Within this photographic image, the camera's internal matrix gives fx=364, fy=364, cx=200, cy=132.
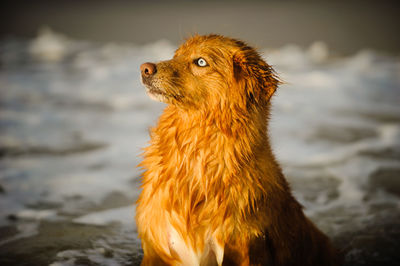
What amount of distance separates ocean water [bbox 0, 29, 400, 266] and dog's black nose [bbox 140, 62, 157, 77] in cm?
71

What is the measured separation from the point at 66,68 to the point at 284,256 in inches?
394

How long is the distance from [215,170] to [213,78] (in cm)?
61

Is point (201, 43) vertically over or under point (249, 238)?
over

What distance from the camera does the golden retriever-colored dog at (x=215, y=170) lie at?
2311 millimetres

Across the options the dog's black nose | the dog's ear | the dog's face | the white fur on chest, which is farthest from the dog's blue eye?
the white fur on chest

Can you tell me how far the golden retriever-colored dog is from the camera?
231cm

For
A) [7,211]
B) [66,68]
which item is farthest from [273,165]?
[66,68]

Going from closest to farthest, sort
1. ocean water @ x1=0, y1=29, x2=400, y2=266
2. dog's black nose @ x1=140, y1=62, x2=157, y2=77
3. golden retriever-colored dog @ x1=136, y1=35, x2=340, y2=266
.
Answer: golden retriever-colored dog @ x1=136, y1=35, x2=340, y2=266
dog's black nose @ x1=140, y1=62, x2=157, y2=77
ocean water @ x1=0, y1=29, x2=400, y2=266

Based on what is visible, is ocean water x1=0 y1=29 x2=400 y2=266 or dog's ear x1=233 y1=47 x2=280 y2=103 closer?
dog's ear x1=233 y1=47 x2=280 y2=103

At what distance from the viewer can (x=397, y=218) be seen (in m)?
4.09

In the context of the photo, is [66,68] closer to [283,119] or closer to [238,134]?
[283,119]

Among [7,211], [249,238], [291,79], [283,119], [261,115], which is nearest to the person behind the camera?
[249,238]

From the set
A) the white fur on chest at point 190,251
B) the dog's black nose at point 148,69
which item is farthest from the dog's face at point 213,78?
the white fur on chest at point 190,251

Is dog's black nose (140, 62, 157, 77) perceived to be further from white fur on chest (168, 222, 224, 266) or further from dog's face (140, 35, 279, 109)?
white fur on chest (168, 222, 224, 266)
